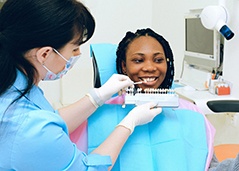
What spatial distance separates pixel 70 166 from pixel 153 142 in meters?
0.52

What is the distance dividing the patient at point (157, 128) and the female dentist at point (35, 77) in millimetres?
273

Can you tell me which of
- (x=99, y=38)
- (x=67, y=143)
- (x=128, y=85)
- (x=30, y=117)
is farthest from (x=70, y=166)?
(x=99, y=38)

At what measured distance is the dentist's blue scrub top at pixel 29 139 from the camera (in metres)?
0.85

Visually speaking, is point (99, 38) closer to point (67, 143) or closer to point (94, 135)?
point (94, 135)

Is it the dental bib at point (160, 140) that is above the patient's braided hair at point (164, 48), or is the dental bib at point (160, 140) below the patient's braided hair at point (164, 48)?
below

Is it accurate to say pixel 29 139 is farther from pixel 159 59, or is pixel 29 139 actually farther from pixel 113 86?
pixel 159 59

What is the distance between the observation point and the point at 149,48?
4.79ft

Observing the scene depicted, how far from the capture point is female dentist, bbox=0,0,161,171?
0.86 meters

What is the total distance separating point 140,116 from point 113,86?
219 millimetres

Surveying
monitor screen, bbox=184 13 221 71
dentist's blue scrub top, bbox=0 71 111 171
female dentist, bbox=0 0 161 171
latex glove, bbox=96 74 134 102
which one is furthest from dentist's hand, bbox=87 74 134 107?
monitor screen, bbox=184 13 221 71

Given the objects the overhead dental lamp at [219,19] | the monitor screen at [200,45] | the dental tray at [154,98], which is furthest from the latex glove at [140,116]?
the monitor screen at [200,45]

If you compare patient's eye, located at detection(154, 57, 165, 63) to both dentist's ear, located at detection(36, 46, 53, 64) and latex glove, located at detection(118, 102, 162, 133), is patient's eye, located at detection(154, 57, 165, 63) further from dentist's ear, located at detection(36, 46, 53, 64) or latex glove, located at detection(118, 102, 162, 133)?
dentist's ear, located at detection(36, 46, 53, 64)

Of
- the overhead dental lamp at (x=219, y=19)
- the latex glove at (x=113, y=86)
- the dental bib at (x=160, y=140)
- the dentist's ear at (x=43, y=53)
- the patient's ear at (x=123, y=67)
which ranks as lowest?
the dental bib at (x=160, y=140)

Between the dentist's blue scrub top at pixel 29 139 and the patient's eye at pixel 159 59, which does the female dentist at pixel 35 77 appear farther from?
the patient's eye at pixel 159 59
